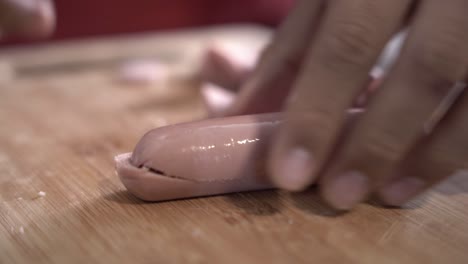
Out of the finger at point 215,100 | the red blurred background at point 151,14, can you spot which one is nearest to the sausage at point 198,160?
the finger at point 215,100

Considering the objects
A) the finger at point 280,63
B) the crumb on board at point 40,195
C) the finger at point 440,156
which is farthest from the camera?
the finger at point 280,63

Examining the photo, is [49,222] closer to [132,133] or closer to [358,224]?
[132,133]

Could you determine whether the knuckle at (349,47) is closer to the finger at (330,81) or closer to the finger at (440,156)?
the finger at (330,81)

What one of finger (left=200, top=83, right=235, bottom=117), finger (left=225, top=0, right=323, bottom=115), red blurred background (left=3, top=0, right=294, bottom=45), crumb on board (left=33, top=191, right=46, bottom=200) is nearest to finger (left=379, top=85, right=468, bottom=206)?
finger (left=225, top=0, right=323, bottom=115)

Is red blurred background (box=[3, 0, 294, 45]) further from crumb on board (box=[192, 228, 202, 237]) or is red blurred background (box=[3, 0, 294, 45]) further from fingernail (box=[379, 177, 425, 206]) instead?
fingernail (box=[379, 177, 425, 206])

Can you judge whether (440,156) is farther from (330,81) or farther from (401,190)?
(330,81)

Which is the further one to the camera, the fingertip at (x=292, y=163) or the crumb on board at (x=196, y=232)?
the crumb on board at (x=196, y=232)
